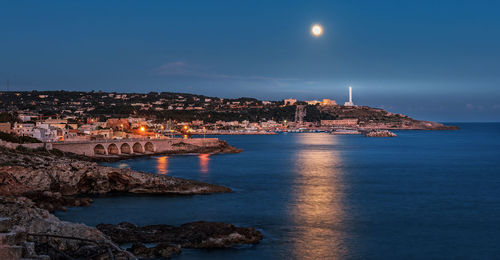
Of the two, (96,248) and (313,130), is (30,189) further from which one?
(313,130)

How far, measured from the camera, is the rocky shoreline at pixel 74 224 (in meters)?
10.4

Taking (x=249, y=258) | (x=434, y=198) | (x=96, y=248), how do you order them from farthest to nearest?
1. (x=434, y=198)
2. (x=249, y=258)
3. (x=96, y=248)

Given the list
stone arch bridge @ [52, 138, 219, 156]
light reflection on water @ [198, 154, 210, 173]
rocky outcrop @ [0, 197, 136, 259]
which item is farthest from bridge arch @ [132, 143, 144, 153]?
rocky outcrop @ [0, 197, 136, 259]

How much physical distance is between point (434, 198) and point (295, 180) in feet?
36.6

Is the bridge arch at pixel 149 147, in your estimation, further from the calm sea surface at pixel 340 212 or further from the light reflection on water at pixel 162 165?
the calm sea surface at pixel 340 212

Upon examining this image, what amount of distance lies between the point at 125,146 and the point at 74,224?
4421cm

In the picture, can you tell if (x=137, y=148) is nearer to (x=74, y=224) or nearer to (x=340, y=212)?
(x=340, y=212)

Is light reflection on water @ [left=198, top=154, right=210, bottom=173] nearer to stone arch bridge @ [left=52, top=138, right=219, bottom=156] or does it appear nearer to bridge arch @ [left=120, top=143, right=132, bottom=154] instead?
stone arch bridge @ [left=52, top=138, right=219, bottom=156]

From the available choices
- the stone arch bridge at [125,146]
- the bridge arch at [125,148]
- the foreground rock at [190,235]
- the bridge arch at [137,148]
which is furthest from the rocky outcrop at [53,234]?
the bridge arch at [137,148]

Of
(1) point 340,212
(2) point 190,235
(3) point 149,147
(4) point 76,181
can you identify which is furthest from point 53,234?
(3) point 149,147

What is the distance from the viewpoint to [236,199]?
26609 millimetres

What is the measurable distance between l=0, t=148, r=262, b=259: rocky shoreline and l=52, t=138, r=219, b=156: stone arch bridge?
16533mm

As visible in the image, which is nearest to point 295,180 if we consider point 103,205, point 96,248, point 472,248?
point 103,205

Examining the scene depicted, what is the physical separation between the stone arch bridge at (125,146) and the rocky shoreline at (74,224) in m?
16.5
